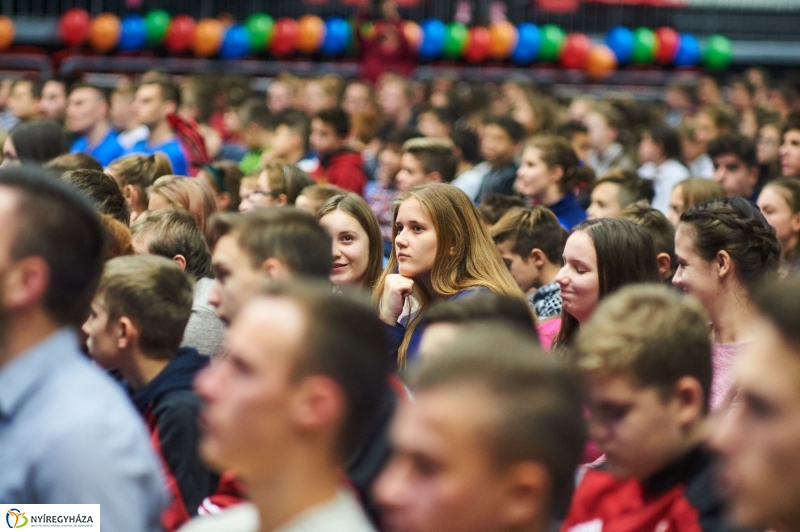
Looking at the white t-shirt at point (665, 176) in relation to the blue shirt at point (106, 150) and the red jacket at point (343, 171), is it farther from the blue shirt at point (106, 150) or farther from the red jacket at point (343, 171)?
the blue shirt at point (106, 150)

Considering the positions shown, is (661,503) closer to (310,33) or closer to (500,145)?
(500,145)

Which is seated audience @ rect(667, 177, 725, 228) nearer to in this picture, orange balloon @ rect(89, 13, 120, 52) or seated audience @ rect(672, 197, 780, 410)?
seated audience @ rect(672, 197, 780, 410)

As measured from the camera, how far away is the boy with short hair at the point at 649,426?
2354 millimetres

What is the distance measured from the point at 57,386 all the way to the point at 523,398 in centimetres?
84

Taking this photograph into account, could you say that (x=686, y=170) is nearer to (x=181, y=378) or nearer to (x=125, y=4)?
(x=181, y=378)

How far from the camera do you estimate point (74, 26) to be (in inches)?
663

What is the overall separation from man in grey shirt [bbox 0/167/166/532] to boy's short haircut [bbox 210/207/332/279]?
2.07 feet

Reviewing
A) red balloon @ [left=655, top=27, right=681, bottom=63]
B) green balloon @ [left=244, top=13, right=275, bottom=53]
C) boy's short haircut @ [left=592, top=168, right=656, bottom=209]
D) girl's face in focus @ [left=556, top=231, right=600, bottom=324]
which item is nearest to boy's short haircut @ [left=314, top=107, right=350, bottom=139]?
boy's short haircut @ [left=592, top=168, right=656, bottom=209]

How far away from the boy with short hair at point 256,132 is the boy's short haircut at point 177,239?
4752mm

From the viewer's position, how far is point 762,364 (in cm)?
181

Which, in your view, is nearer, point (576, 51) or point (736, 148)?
point (736, 148)

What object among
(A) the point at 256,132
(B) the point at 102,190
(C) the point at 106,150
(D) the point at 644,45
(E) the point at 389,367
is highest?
(E) the point at 389,367

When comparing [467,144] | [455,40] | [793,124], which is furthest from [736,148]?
[455,40]

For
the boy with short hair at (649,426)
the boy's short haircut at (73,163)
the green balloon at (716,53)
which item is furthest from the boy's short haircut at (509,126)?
the green balloon at (716,53)
